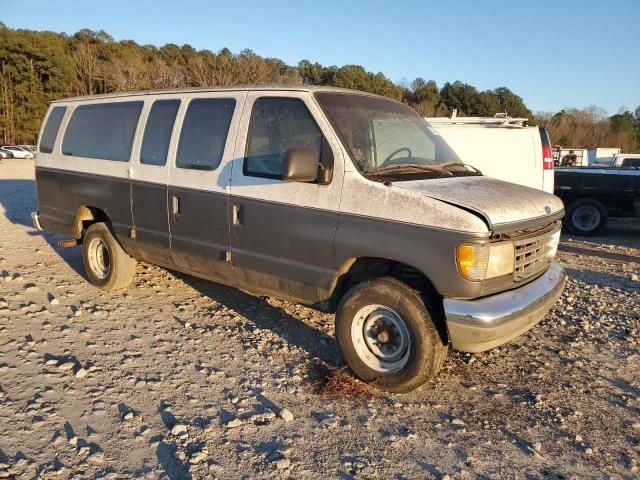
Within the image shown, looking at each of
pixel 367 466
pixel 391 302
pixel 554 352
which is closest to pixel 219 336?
pixel 391 302

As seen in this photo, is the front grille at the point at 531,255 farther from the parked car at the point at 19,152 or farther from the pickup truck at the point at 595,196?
the parked car at the point at 19,152

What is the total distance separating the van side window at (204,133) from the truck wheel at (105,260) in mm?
1692

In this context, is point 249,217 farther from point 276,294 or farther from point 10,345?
point 10,345

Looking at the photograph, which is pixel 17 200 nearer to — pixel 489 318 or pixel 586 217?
pixel 489 318

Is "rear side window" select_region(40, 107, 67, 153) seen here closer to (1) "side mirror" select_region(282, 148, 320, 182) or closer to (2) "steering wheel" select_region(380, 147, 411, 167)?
(1) "side mirror" select_region(282, 148, 320, 182)

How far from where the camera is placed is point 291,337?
4.82 metres

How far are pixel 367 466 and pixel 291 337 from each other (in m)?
2.01

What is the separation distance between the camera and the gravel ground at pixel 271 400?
9.70ft

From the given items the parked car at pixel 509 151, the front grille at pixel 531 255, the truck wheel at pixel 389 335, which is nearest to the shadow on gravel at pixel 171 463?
the truck wheel at pixel 389 335

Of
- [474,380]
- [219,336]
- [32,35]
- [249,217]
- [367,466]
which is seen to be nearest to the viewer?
[367,466]

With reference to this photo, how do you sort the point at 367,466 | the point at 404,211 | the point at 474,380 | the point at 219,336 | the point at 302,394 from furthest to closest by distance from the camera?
the point at 219,336
the point at 474,380
the point at 302,394
the point at 404,211
the point at 367,466

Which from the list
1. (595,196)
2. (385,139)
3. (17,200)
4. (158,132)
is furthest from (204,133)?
(17,200)

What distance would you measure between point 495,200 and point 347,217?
3.59 ft

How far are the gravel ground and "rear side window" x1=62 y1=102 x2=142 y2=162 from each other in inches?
68.5
